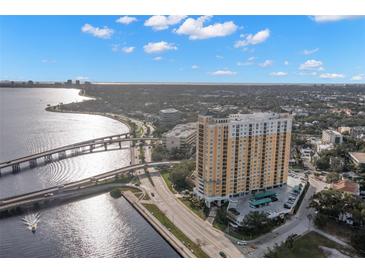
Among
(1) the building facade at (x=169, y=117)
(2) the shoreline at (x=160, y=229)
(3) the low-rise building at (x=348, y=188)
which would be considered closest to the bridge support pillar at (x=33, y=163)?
(2) the shoreline at (x=160, y=229)

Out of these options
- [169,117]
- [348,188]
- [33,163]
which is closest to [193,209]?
[348,188]

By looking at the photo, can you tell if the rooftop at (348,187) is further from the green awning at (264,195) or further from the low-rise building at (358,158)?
the low-rise building at (358,158)

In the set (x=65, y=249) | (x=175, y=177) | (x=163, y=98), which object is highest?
(x=163, y=98)

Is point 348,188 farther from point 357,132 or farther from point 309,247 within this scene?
point 357,132

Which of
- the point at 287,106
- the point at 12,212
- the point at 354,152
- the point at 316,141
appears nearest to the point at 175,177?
the point at 12,212

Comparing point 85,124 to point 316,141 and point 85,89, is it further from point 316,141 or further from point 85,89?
point 316,141

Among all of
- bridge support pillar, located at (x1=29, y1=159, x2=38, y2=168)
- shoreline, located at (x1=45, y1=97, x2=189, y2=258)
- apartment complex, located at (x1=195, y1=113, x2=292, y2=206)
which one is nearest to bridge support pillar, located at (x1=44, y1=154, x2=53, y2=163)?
bridge support pillar, located at (x1=29, y1=159, x2=38, y2=168)
